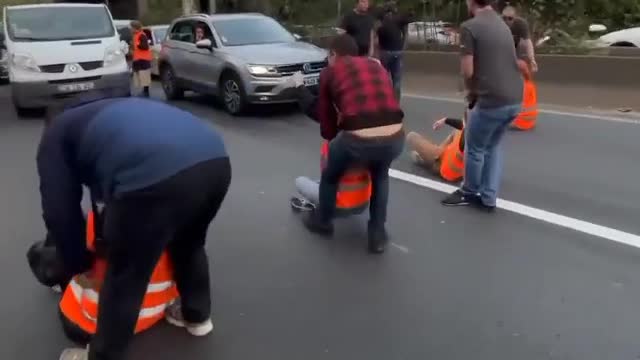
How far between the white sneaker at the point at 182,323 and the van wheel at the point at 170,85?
10.5 meters

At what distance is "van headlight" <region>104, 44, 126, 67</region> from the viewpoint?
40.6 feet

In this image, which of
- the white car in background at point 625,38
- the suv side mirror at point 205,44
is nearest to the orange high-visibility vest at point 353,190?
the suv side mirror at point 205,44

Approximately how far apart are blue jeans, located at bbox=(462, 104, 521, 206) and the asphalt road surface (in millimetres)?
233

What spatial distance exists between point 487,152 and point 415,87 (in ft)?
31.1

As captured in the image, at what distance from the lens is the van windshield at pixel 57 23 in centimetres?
1262

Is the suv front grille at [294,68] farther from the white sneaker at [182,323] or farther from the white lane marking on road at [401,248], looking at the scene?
the white sneaker at [182,323]

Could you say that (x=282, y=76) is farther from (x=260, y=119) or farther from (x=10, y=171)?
(x=10, y=171)

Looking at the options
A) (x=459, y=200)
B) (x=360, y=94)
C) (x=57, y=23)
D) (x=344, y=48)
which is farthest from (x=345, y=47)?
(x=57, y=23)

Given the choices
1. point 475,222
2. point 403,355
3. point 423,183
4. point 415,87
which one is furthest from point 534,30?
point 403,355

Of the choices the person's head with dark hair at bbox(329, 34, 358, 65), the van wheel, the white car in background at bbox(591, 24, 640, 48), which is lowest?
the van wheel

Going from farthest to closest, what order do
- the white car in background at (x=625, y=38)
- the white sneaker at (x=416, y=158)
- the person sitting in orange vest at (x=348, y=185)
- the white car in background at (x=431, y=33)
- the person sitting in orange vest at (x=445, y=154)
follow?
the white car in background at (x=625, y=38) → the white car in background at (x=431, y=33) → the white sneaker at (x=416, y=158) → the person sitting in orange vest at (x=445, y=154) → the person sitting in orange vest at (x=348, y=185)

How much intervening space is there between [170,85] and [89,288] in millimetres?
11152

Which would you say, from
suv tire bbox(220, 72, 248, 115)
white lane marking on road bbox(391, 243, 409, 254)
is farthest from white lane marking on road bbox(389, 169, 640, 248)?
suv tire bbox(220, 72, 248, 115)

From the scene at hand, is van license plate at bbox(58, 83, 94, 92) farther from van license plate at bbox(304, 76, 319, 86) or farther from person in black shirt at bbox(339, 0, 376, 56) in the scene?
person in black shirt at bbox(339, 0, 376, 56)
